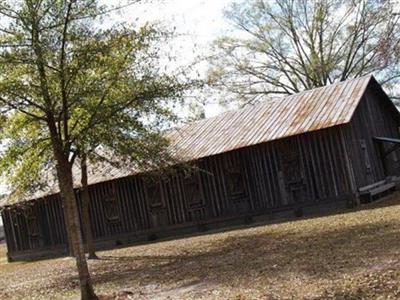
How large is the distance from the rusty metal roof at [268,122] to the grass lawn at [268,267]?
4064 millimetres

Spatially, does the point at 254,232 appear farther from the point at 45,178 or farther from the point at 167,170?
the point at 45,178

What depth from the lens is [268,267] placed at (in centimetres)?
1247

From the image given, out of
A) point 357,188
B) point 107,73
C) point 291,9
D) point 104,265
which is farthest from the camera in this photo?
point 291,9

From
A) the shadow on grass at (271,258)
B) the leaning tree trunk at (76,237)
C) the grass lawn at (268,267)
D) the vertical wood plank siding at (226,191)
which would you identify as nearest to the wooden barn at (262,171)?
the vertical wood plank siding at (226,191)

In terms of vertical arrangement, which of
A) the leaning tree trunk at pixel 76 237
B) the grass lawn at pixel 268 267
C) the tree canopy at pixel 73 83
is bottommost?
the grass lawn at pixel 268 267

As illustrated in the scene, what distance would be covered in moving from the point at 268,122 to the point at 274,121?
1.20 feet

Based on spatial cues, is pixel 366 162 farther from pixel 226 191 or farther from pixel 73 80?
pixel 73 80

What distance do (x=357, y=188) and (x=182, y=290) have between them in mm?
14121

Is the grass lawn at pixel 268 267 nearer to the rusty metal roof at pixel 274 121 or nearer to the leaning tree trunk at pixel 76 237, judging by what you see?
the leaning tree trunk at pixel 76 237

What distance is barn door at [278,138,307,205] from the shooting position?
24906mm

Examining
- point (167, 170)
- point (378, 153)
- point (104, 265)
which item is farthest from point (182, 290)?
point (378, 153)

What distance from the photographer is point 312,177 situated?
24609 mm

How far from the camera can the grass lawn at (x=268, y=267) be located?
31.9 feet

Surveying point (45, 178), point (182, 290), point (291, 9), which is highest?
point (291, 9)
